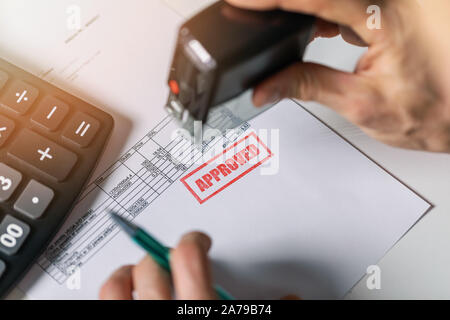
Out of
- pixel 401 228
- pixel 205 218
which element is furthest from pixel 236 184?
pixel 401 228

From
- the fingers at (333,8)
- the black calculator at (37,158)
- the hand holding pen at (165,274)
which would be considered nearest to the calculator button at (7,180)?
the black calculator at (37,158)

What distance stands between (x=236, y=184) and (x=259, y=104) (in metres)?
0.09

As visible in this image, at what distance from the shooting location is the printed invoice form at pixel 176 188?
0.39 m

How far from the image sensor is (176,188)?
1.38 ft

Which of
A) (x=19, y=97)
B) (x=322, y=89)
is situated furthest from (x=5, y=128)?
(x=322, y=89)

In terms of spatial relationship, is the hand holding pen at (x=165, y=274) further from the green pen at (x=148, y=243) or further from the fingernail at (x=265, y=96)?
the fingernail at (x=265, y=96)

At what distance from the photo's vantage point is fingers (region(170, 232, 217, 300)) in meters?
0.32

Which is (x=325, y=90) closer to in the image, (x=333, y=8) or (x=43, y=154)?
(x=333, y=8)

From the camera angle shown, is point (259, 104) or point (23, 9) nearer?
point (259, 104)

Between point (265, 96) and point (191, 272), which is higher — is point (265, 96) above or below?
above

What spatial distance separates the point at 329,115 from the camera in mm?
460

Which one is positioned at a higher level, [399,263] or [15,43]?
[15,43]

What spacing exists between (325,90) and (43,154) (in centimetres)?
24
